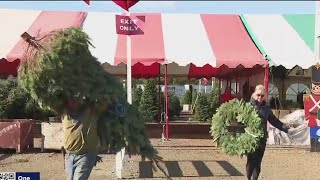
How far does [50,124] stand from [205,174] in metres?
4.49

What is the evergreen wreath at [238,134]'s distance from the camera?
736 centimetres

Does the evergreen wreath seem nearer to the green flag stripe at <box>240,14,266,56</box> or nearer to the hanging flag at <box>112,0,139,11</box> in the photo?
the hanging flag at <box>112,0,139,11</box>

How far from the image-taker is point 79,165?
4.78m

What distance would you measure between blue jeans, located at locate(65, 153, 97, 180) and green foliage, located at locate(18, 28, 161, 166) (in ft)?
0.77

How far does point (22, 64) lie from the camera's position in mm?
4703

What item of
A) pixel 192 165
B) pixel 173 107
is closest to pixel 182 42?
pixel 192 165

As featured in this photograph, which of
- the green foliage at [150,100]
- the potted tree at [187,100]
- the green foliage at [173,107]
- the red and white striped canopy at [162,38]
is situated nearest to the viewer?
the red and white striped canopy at [162,38]

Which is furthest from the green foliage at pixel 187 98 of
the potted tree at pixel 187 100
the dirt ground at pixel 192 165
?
the dirt ground at pixel 192 165

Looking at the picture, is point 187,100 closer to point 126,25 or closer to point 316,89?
point 316,89

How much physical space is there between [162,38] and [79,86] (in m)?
9.09

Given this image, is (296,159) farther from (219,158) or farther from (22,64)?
(22,64)

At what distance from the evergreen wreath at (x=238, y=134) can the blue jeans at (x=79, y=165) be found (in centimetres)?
317

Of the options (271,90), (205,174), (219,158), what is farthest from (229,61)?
(271,90)

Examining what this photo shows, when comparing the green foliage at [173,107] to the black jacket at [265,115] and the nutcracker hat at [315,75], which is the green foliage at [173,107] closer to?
the nutcracker hat at [315,75]
